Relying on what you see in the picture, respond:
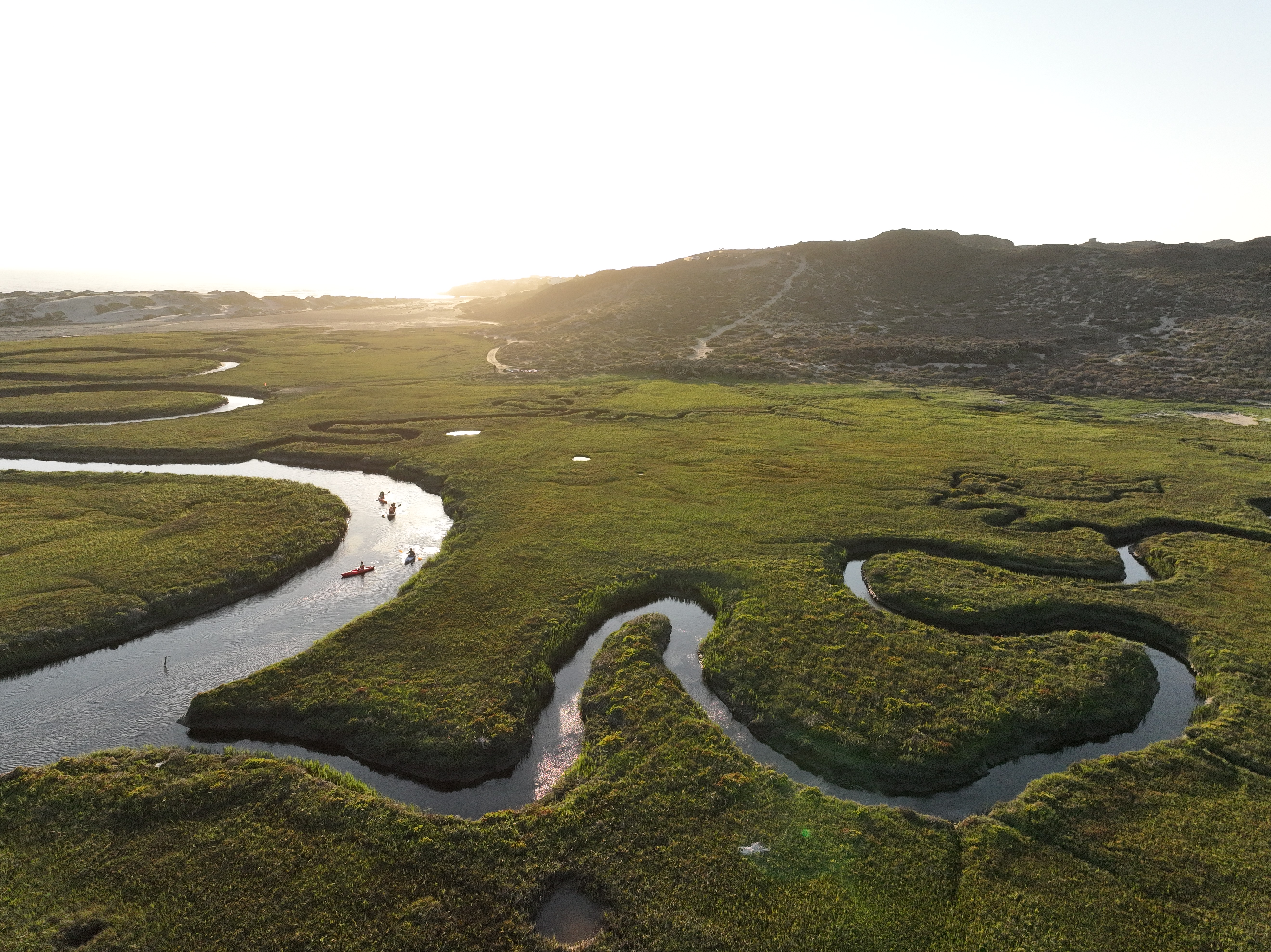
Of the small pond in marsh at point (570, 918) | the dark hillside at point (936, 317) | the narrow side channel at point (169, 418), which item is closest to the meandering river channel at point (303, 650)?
the small pond in marsh at point (570, 918)

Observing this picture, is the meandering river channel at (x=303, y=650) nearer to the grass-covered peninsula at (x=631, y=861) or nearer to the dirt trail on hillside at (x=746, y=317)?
the grass-covered peninsula at (x=631, y=861)

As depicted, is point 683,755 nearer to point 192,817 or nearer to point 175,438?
point 192,817

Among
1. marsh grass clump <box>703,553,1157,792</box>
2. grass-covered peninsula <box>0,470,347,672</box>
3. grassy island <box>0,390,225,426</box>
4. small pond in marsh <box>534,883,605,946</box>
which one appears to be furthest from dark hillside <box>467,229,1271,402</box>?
small pond in marsh <box>534,883,605,946</box>

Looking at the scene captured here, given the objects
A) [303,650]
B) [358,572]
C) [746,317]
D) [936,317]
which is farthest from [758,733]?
[936,317]

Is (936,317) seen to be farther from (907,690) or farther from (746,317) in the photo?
(907,690)

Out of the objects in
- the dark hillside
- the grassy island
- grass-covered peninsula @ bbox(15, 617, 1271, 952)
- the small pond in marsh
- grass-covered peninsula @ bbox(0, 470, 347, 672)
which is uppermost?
the dark hillside

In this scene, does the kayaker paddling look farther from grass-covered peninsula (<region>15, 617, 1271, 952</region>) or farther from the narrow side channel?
the narrow side channel
